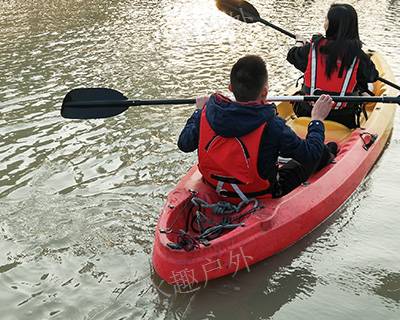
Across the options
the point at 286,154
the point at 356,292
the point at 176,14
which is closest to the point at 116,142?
the point at 286,154

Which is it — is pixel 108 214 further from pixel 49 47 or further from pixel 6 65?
pixel 49 47

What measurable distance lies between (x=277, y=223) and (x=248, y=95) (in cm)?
87

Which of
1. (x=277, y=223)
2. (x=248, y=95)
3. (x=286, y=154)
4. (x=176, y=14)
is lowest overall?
(x=176, y=14)

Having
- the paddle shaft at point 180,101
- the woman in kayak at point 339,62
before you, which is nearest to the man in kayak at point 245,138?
the paddle shaft at point 180,101

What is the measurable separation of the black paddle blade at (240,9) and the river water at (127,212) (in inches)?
49.3

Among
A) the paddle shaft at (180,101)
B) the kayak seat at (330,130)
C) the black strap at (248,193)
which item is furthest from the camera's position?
the kayak seat at (330,130)

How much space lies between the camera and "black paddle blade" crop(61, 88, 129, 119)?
13.6ft

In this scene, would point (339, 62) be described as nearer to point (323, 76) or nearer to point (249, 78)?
point (323, 76)

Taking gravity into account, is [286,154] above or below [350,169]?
above

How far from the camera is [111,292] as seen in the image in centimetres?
327

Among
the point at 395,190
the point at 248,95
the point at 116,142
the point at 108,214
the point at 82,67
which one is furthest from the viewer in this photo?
the point at 82,67

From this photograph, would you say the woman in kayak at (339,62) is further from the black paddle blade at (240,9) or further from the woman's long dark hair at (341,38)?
the black paddle blade at (240,9)

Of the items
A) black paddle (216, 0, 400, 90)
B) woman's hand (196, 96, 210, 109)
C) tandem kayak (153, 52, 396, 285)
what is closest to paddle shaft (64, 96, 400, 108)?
woman's hand (196, 96, 210, 109)

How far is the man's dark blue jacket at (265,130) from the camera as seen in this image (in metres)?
3.16
